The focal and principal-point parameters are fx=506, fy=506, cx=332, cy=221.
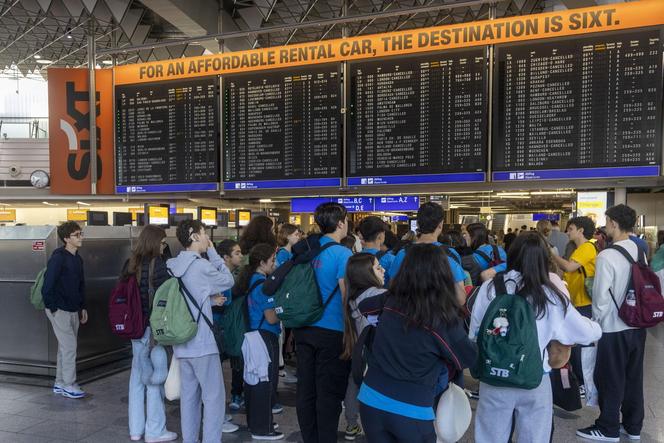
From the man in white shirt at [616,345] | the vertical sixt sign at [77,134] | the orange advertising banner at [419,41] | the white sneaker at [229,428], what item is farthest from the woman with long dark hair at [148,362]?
the vertical sixt sign at [77,134]

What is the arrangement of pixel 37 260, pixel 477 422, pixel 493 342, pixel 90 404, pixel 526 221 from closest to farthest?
pixel 493 342, pixel 477 422, pixel 90 404, pixel 37 260, pixel 526 221

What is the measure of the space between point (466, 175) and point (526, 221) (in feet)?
39.2

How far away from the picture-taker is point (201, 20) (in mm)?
9516

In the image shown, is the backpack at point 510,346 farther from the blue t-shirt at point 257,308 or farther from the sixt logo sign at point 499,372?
the blue t-shirt at point 257,308

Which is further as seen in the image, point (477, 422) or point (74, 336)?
point (74, 336)

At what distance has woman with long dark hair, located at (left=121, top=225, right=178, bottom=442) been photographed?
12.8 feet

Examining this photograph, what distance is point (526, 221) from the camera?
16.8 metres

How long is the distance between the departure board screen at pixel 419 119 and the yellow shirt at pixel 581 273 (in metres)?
1.70

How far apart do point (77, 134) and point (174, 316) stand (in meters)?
5.49

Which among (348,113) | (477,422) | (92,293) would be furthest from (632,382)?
(92,293)

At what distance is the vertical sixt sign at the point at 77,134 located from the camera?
7.62 metres

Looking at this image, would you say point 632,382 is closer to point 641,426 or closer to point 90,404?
point 641,426

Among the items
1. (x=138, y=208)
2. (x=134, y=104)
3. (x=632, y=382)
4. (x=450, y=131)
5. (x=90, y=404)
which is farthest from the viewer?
(x=138, y=208)

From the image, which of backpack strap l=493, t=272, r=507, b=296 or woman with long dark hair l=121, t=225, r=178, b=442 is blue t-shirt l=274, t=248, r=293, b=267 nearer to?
woman with long dark hair l=121, t=225, r=178, b=442
